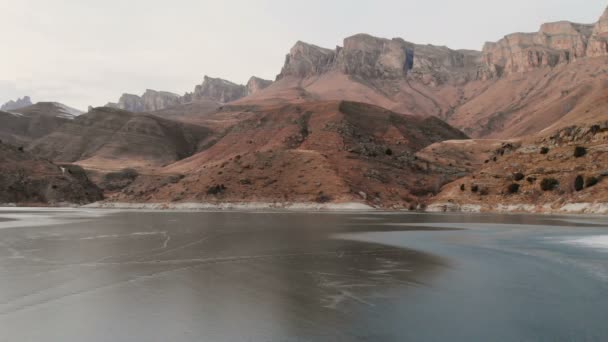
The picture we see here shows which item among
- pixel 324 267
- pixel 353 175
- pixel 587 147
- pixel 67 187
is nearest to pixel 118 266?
pixel 324 267

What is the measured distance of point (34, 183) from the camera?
14125 centimetres

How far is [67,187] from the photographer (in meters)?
146

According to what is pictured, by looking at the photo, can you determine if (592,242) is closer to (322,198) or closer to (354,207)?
(354,207)

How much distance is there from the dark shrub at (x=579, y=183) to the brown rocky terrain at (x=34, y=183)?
12777 cm

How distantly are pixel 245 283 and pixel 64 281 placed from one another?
799cm

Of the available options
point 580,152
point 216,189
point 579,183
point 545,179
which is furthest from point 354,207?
point 579,183

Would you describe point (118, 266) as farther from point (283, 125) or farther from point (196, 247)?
point (283, 125)

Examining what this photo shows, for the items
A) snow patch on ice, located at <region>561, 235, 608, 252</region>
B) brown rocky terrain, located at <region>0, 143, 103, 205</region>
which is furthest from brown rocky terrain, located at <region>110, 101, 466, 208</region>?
snow patch on ice, located at <region>561, 235, 608, 252</region>

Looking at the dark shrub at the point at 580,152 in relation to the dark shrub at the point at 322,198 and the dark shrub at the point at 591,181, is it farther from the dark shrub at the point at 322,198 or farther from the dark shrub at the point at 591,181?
the dark shrub at the point at 322,198

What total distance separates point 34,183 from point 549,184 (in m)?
131

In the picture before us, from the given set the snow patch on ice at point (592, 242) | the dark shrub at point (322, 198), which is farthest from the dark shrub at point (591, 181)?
the dark shrub at point (322, 198)

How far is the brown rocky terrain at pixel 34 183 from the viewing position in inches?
5374

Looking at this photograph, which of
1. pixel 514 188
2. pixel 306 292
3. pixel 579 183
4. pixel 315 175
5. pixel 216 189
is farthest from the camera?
pixel 216 189

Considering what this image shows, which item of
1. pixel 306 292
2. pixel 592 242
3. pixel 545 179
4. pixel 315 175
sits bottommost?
pixel 306 292
